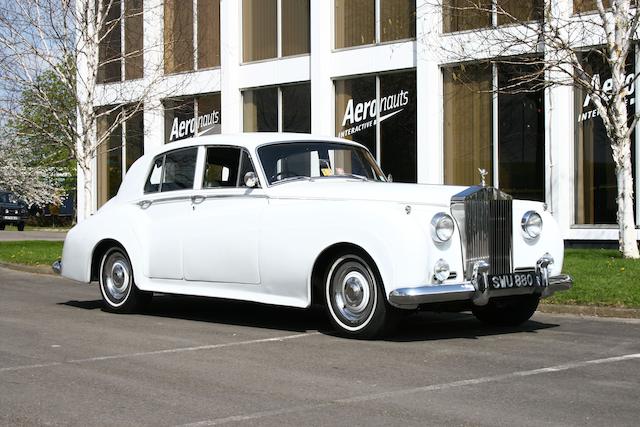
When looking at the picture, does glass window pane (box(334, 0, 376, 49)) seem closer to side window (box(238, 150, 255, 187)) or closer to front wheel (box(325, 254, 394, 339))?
side window (box(238, 150, 255, 187))

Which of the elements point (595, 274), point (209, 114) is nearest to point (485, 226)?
point (595, 274)

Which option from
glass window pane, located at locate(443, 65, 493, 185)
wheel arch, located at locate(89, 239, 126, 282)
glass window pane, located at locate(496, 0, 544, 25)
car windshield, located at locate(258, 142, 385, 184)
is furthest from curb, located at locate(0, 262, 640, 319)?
glass window pane, located at locate(443, 65, 493, 185)

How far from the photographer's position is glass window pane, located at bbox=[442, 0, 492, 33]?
2180cm

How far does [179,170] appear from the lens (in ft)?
36.8

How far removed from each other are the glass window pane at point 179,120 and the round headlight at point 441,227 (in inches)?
830

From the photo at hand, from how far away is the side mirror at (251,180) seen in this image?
10.1 m

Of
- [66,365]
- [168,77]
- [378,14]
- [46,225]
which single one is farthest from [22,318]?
[46,225]

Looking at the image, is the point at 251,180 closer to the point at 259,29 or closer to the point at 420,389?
the point at 420,389

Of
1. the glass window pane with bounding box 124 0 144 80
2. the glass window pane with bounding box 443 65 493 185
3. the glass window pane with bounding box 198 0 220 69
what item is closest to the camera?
the glass window pane with bounding box 443 65 493 185

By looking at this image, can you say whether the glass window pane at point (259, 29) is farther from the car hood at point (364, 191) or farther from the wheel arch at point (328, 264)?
the wheel arch at point (328, 264)

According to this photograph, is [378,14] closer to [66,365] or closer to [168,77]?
[168,77]

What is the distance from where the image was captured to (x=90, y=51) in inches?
943

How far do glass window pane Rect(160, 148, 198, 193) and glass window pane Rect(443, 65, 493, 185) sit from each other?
1175cm

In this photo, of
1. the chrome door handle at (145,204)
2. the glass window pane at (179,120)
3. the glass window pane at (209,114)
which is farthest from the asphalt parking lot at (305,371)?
the glass window pane at (179,120)
